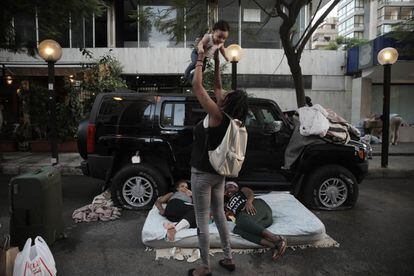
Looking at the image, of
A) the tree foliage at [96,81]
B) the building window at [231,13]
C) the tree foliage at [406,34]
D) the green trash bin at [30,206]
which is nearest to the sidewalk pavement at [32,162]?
the tree foliage at [96,81]

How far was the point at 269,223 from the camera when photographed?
4594 millimetres

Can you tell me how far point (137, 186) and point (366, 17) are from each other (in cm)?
7706

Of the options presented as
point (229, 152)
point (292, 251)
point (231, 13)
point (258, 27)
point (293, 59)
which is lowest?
point (292, 251)

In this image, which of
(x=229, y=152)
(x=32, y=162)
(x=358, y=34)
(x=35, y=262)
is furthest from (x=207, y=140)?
(x=358, y=34)

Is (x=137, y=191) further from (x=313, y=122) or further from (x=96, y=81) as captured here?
(x=96, y=81)

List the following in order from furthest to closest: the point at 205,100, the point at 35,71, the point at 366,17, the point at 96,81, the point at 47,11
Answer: the point at 366,17
the point at 35,71
the point at 96,81
the point at 47,11
the point at 205,100

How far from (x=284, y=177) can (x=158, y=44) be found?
11.4m

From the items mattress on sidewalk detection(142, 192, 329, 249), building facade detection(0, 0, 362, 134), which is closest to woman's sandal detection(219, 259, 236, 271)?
mattress on sidewalk detection(142, 192, 329, 249)

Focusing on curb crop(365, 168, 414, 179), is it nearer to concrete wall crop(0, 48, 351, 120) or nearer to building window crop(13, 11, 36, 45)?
concrete wall crop(0, 48, 351, 120)

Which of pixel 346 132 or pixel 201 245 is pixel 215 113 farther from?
pixel 346 132

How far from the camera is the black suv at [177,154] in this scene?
5.83 metres

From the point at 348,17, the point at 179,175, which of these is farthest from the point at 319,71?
the point at 348,17

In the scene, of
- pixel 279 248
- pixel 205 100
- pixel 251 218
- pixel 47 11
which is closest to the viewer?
pixel 205 100

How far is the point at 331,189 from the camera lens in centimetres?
587
